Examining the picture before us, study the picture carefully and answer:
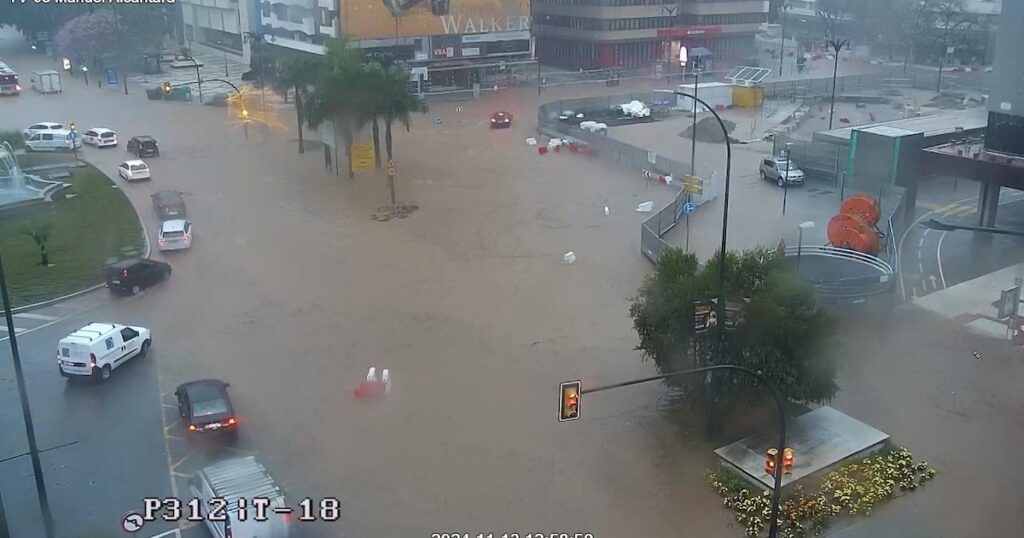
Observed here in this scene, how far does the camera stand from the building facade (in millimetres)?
60875

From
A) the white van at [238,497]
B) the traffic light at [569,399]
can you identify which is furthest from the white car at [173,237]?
the traffic light at [569,399]

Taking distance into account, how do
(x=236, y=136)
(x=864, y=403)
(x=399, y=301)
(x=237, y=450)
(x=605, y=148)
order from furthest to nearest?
(x=236, y=136), (x=605, y=148), (x=399, y=301), (x=864, y=403), (x=237, y=450)

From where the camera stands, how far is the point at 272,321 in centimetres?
1791

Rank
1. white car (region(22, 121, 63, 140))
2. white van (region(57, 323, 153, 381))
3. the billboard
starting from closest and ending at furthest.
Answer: white van (region(57, 323, 153, 381)) → white car (region(22, 121, 63, 140)) → the billboard

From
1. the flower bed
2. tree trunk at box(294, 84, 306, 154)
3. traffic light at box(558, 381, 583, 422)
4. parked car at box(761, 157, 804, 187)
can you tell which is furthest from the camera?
tree trunk at box(294, 84, 306, 154)

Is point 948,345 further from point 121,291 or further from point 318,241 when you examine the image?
point 121,291

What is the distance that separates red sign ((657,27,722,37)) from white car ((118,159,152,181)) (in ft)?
137

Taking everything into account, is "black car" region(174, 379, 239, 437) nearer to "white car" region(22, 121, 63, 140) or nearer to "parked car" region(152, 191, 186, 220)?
"parked car" region(152, 191, 186, 220)

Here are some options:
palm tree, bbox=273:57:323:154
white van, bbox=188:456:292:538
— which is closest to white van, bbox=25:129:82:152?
palm tree, bbox=273:57:323:154

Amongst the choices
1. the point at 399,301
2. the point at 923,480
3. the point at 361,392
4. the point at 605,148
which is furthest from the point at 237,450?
the point at 605,148

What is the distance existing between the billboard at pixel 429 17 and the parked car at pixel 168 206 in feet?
81.9

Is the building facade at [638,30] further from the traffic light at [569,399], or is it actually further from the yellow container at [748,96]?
the traffic light at [569,399]

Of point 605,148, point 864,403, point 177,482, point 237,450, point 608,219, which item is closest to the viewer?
point 177,482

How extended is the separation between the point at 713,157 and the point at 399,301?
63.7 feet
